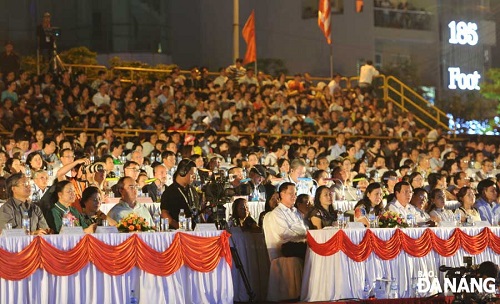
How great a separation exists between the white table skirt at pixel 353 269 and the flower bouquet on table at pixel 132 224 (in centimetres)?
205

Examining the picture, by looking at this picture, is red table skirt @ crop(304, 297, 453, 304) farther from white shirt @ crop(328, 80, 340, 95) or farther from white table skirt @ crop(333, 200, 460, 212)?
white shirt @ crop(328, 80, 340, 95)

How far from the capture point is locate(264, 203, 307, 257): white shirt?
13.6 m

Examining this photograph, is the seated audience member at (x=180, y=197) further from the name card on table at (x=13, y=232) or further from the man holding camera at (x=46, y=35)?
the man holding camera at (x=46, y=35)

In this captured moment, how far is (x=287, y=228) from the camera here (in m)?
13.5

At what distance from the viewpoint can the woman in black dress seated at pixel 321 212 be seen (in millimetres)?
13969

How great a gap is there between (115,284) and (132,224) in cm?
68

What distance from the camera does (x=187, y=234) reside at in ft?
39.9

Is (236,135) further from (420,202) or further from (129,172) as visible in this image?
(420,202)

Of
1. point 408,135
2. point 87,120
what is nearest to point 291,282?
point 87,120

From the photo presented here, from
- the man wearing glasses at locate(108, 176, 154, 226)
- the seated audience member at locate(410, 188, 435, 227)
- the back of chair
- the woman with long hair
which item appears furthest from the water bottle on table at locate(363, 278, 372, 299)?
the woman with long hair

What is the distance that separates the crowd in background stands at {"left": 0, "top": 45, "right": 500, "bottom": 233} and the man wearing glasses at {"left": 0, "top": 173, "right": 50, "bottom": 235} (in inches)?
80.4

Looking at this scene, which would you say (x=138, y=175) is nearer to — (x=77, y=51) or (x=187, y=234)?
(x=187, y=234)

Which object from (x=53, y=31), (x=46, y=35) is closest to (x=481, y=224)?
(x=53, y=31)

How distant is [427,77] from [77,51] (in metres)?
13.7
